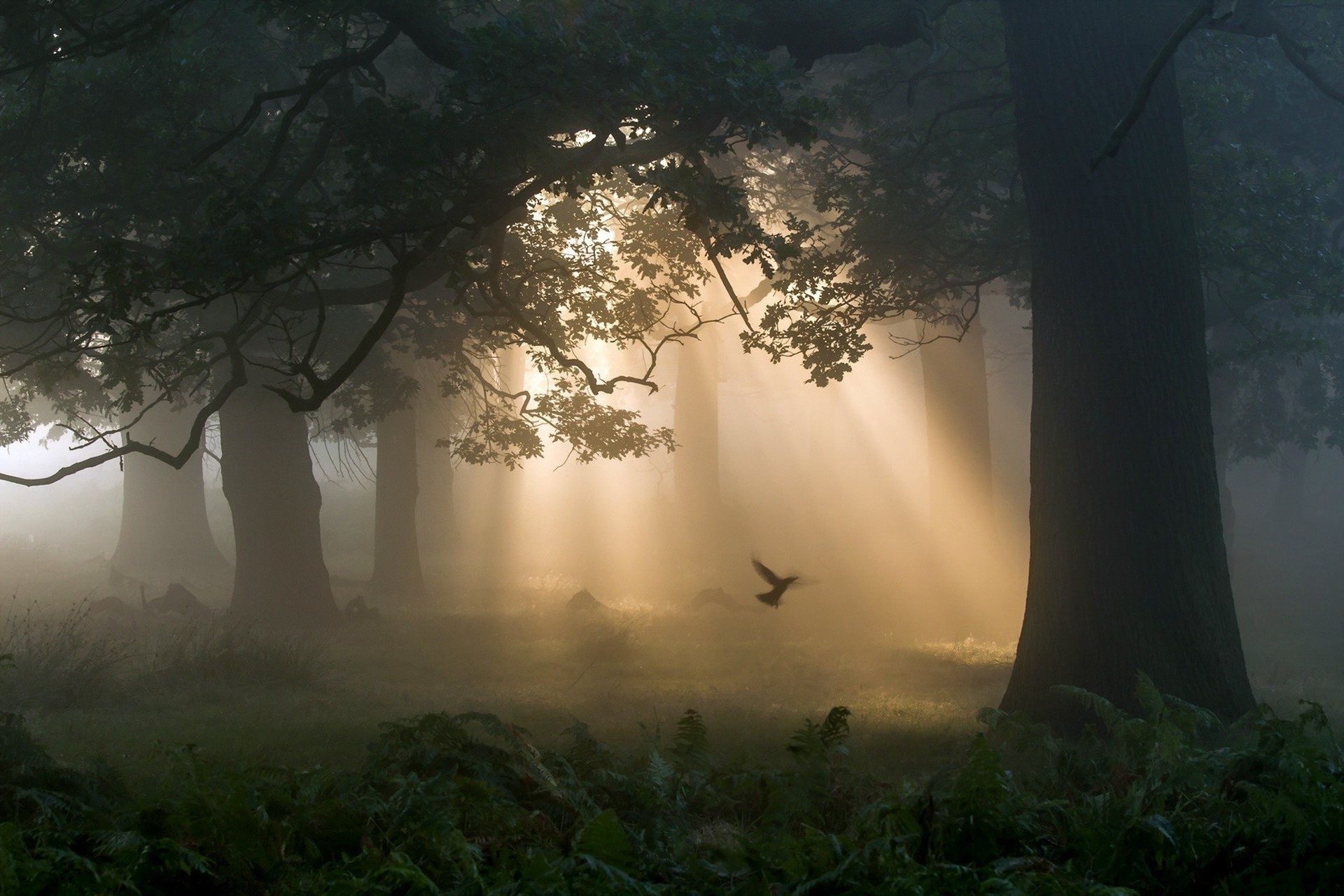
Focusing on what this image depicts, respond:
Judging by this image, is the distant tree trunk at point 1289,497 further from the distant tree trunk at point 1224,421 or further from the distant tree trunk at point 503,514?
the distant tree trunk at point 503,514

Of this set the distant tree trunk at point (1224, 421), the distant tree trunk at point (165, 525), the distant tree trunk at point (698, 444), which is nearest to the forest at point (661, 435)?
the distant tree trunk at point (1224, 421)

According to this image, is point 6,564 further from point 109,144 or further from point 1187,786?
point 1187,786

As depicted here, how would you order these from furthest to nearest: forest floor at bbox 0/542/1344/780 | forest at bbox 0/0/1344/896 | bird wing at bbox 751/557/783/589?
forest floor at bbox 0/542/1344/780
bird wing at bbox 751/557/783/589
forest at bbox 0/0/1344/896

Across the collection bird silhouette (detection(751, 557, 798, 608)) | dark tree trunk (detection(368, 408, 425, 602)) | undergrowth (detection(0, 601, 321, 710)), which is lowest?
undergrowth (detection(0, 601, 321, 710))

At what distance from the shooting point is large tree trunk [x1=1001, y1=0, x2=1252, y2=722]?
9109 millimetres

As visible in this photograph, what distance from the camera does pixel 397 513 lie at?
2084 centimetres

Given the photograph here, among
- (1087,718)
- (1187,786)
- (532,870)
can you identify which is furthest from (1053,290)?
(532,870)

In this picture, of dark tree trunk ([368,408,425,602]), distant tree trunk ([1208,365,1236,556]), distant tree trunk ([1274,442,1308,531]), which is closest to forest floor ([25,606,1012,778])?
dark tree trunk ([368,408,425,602])

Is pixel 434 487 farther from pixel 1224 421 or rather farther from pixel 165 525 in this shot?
pixel 1224 421

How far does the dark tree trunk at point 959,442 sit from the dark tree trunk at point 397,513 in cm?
1011

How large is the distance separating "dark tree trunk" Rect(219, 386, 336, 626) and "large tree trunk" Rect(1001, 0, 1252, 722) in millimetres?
11241

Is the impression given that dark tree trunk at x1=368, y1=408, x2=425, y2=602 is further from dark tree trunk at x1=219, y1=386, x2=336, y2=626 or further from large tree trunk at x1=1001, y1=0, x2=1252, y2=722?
large tree trunk at x1=1001, y1=0, x2=1252, y2=722

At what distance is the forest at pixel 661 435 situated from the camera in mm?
3504

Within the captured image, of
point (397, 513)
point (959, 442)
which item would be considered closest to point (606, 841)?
point (959, 442)
